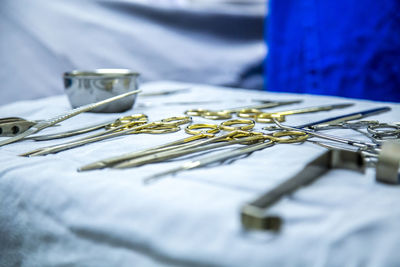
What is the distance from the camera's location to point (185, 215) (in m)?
0.37

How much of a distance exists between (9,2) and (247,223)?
1.55 metres

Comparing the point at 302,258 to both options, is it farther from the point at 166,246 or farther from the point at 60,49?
the point at 60,49

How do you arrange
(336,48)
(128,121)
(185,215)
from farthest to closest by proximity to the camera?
(336,48), (128,121), (185,215)

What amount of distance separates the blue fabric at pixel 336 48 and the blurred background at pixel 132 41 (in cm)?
40

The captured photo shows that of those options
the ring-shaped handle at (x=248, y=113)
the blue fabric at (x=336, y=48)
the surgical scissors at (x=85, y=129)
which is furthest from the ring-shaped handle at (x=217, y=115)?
the blue fabric at (x=336, y=48)

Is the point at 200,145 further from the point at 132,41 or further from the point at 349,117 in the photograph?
the point at 132,41

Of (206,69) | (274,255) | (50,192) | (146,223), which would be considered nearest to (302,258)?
(274,255)

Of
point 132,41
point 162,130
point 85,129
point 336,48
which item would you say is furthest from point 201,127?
point 132,41

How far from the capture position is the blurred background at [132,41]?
158 cm

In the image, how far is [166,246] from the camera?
14.1 inches

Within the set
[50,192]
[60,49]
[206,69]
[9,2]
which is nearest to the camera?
[50,192]

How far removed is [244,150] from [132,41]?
4.86ft

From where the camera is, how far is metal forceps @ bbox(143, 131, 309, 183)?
44 cm

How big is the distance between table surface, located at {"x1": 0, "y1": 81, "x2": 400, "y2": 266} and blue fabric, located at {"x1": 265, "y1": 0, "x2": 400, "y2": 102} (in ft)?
3.77
